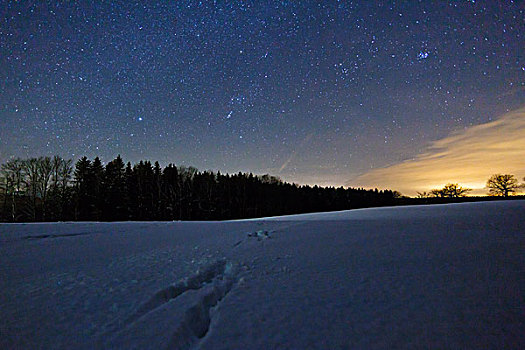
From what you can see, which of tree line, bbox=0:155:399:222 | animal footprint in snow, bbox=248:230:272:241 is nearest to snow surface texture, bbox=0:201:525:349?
animal footprint in snow, bbox=248:230:272:241

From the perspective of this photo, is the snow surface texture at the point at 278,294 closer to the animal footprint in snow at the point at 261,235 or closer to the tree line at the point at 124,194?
the animal footprint in snow at the point at 261,235

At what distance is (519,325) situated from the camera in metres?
1.84

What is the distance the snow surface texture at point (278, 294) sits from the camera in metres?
1.82

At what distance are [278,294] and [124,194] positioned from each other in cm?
3537

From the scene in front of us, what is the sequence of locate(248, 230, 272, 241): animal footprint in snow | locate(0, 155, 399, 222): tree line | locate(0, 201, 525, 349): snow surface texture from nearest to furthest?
1. locate(0, 201, 525, 349): snow surface texture
2. locate(248, 230, 272, 241): animal footprint in snow
3. locate(0, 155, 399, 222): tree line

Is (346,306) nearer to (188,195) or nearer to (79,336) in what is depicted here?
(79,336)

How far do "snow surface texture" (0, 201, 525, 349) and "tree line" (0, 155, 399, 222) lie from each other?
30.2 metres

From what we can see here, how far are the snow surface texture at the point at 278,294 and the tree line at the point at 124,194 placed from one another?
30.2m

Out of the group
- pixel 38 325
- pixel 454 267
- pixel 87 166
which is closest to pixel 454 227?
pixel 454 267

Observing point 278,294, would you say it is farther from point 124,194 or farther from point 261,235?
point 124,194

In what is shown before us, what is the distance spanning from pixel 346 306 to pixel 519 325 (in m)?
1.34

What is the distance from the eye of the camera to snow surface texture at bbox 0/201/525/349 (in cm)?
182

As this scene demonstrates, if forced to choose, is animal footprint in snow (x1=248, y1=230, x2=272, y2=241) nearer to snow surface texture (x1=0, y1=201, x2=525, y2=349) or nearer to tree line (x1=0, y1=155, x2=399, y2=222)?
snow surface texture (x1=0, y1=201, x2=525, y2=349)

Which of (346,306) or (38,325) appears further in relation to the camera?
(346,306)
